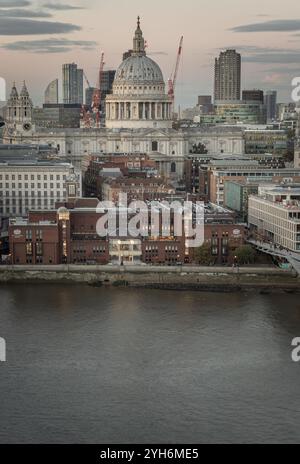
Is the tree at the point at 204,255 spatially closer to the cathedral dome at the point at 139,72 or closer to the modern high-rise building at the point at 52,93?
the cathedral dome at the point at 139,72

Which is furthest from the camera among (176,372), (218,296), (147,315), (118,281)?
(118,281)

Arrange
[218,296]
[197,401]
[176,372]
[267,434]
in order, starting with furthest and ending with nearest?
[218,296] < [176,372] < [197,401] < [267,434]

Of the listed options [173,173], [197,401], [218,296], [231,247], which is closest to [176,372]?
[197,401]
